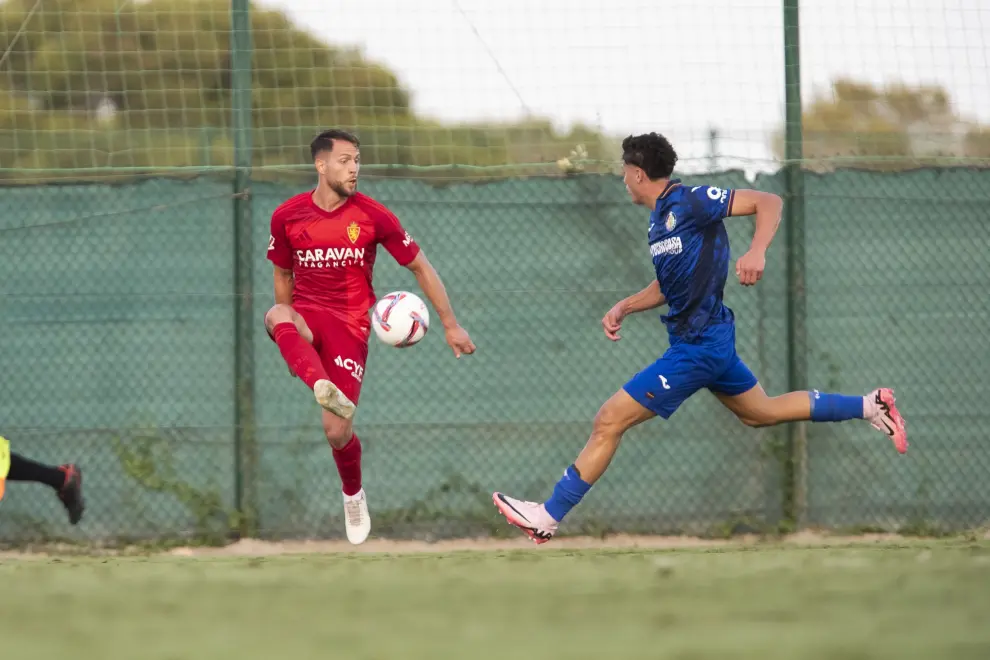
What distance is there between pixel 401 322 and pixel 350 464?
97cm

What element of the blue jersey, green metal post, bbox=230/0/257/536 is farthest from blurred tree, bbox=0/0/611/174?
the blue jersey

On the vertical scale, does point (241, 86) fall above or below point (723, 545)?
above

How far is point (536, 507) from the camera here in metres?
7.21

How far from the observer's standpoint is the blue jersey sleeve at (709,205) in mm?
6965

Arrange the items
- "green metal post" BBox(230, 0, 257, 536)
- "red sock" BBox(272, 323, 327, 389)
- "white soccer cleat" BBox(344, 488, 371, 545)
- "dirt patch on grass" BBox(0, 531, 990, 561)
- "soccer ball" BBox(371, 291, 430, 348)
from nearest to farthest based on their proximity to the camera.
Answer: "red sock" BBox(272, 323, 327, 389) → "soccer ball" BBox(371, 291, 430, 348) → "white soccer cleat" BBox(344, 488, 371, 545) → "dirt patch on grass" BBox(0, 531, 990, 561) → "green metal post" BBox(230, 0, 257, 536)

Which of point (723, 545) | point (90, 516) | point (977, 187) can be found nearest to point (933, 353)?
point (977, 187)

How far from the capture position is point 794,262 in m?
9.26

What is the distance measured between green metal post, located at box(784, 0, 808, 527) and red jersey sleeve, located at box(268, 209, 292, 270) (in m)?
3.53

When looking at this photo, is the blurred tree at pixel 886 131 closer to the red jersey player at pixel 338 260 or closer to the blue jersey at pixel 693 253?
the blue jersey at pixel 693 253

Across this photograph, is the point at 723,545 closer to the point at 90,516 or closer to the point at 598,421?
the point at 598,421

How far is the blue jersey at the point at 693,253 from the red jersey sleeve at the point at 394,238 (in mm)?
1325

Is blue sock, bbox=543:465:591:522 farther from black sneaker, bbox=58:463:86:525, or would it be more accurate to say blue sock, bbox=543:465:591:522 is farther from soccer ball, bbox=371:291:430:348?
black sneaker, bbox=58:463:86:525

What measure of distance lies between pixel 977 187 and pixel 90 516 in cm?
625

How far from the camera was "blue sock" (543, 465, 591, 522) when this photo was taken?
280 inches
